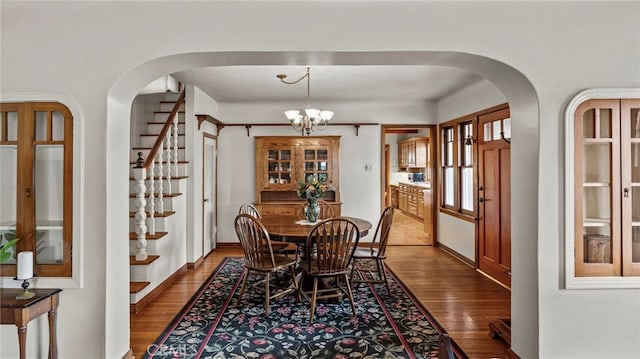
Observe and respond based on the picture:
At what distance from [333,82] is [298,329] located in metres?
3.18

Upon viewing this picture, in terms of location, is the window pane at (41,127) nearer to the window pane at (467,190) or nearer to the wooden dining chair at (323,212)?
the wooden dining chair at (323,212)

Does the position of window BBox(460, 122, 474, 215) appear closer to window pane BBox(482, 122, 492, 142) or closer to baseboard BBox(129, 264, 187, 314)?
window pane BBox(482, 122, 492, 142)

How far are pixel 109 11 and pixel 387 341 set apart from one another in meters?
2.96

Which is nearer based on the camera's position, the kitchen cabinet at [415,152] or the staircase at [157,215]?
the staircase at [157,215]

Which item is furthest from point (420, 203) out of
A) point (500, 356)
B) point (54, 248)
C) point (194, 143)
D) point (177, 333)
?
point (54, 248)

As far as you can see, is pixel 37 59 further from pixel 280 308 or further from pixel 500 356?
pixel 500 356

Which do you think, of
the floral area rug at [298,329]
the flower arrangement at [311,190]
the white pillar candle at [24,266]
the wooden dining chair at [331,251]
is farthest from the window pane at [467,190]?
the white pillar candle at [24,266]

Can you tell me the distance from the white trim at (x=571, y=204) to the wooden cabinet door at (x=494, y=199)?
185 centimetres

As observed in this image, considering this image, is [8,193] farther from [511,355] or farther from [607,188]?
A: [607,188]

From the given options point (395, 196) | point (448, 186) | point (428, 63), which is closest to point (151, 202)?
point (428, 63)

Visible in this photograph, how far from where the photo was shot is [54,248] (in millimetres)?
2283

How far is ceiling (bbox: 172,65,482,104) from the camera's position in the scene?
426 cm

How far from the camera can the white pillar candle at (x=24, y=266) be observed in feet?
6.80

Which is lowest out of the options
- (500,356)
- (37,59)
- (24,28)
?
(500,356)
